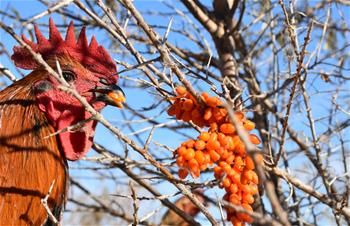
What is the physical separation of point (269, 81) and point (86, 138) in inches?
84.6

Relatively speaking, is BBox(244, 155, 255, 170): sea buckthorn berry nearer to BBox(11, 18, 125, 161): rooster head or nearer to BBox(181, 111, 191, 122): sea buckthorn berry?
BBox(181, 111, 191, 122): sea buckthorn berry

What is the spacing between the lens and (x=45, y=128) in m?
2.36

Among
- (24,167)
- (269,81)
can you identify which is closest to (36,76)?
(24,167)

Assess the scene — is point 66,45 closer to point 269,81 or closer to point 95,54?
point 95,54

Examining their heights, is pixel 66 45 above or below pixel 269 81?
below

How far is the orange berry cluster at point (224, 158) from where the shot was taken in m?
1.76

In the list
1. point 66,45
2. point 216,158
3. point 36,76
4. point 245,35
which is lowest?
point 216,158

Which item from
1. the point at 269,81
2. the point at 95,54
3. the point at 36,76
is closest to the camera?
the point at 36,76

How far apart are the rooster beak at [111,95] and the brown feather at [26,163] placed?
0.28 m

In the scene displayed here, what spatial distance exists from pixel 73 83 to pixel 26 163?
1.50 ft

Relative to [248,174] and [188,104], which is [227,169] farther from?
[188,104]

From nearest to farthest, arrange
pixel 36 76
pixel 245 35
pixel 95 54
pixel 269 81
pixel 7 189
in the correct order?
pixel 7 189 → pixel 36 76 → pixel 95 54 → pixel 269 81 → pixel 245 35

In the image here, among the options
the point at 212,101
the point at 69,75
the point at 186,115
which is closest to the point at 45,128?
the point at 69,75

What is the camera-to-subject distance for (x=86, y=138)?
2533mm
